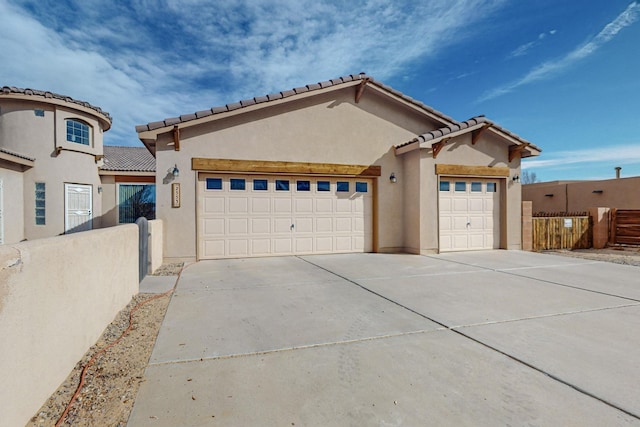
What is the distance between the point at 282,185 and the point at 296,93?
8.99 feet

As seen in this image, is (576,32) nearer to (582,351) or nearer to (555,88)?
(555,88)

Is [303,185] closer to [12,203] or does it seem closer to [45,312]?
[45,312]

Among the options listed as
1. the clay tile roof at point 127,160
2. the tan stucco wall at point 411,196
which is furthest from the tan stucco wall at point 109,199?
the tan stucco wall at point 411,196

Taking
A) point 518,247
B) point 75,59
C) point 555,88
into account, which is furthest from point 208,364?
point 555,88

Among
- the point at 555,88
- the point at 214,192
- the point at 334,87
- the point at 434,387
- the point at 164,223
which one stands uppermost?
the point at 555,88

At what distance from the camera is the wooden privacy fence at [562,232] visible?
1132 centimetres

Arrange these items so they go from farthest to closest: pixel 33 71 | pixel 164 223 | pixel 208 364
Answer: pixel 33 71
pixel 164 223
pixel 208 364

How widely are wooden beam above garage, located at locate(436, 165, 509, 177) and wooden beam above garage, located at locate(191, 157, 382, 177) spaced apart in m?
2.01

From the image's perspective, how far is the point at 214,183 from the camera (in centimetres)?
898

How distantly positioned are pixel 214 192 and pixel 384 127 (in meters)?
5.80

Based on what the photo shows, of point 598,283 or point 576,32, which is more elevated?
point 576,32

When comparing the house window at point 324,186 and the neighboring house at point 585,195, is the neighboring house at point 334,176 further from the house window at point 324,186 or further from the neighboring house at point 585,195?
the neighboring house at point 585,195

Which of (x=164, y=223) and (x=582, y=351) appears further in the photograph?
(x=164, y=223)

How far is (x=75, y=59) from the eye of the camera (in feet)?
34.6
